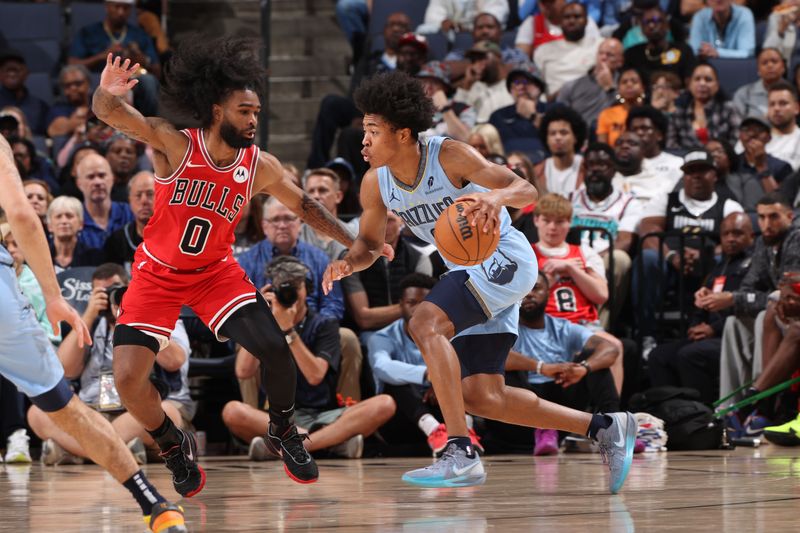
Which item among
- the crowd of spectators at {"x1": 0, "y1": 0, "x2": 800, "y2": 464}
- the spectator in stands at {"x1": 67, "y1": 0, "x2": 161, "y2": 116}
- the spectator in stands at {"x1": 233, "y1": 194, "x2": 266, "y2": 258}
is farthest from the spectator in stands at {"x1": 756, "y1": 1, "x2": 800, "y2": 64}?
the spectator in stands at {"x1": 67, "y1": 0, "x2": 161, "y2": 116}

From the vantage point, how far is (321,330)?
25.9 ft

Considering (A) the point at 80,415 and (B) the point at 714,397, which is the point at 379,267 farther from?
(A) the point at 80,415

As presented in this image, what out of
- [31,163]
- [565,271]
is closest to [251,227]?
[31,163]

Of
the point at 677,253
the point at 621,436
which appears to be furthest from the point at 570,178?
the point at 621,436

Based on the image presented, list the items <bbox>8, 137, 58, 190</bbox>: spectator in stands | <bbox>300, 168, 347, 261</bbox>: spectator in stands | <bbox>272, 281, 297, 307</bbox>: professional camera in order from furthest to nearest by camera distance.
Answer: <bbox>8, 137, 58, 190</bbox>: spectator in stands < <bbox>300, 168, 347, 261</bbox>: spectator in stands < <bbox>272, 281, 297, 307</bbox>: professional camera

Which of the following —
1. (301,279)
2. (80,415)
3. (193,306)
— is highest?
(80,415)

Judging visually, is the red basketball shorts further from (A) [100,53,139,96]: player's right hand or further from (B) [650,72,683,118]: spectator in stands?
(B) [650,72,683,118]: spectator in stands

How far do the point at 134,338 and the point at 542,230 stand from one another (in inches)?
159

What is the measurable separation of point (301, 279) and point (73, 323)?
4.01m

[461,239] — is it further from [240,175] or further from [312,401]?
[312,401]

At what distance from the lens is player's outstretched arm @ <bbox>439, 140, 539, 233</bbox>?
4805mm

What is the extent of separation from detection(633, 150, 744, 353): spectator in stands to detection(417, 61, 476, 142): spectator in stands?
5.92ft

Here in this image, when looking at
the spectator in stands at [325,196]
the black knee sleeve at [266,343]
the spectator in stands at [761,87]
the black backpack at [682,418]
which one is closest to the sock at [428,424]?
the black backpack at [682,418]

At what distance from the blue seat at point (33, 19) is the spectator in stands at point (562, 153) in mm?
5677
